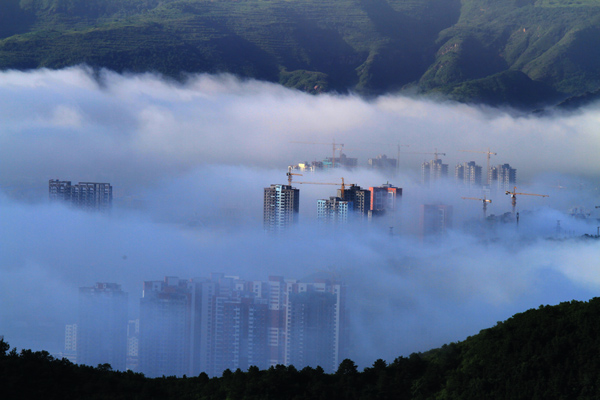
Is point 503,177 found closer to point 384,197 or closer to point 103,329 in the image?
point 384,197

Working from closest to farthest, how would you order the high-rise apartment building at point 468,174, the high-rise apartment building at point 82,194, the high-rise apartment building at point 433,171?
the high-rise apartment building at point 82,194, the high-rise apartment building at point 468,174, the high-rise apartment building at point 433,171

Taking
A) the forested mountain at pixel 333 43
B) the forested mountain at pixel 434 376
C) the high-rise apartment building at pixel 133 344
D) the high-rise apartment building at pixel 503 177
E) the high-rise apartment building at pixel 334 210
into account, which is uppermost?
the forested mountain at pixel 333 43

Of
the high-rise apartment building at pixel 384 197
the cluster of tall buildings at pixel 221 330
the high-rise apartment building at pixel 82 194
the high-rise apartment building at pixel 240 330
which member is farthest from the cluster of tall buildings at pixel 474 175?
the high-rise apartment building at pixel 240 330

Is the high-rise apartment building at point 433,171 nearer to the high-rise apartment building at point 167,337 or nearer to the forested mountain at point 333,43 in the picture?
the forested mountain at point 333,43

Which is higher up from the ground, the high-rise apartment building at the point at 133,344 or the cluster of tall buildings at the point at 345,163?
the cluster of tall buildings at the point at 345,163

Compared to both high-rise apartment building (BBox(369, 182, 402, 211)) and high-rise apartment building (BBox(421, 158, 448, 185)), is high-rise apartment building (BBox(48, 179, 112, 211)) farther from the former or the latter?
high-rise apartment building (BBox(421, 158, 448, 185))

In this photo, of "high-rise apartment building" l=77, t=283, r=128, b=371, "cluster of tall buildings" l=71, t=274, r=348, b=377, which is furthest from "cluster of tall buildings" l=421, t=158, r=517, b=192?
"high-rise apartment building" l=77, t=283, r=128, b=371

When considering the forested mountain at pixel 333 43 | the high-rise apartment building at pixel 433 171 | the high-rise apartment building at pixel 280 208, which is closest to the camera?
the high-rise apartment building at pixel 280 208
